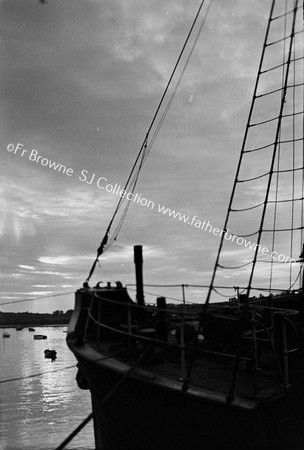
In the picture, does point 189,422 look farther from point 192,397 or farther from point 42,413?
point 42,413

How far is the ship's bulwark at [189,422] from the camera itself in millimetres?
6773

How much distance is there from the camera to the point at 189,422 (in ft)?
23.0

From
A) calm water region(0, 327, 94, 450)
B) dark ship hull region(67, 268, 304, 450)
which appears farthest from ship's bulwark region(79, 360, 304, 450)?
calm water region(0, 327, 94, 450)

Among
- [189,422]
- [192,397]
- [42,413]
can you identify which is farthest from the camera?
[42,413]

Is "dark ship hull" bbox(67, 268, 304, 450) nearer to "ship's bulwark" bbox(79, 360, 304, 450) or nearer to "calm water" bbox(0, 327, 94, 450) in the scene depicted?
"ship's bulwark" bbox(79, 360, 304, 450)

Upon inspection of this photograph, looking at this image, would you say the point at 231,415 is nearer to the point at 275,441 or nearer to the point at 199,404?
the point at 199,404

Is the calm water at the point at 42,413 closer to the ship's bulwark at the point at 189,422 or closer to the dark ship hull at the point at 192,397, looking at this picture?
the dark ship hull at the point at 192,397

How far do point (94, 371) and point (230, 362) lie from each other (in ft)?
10.4

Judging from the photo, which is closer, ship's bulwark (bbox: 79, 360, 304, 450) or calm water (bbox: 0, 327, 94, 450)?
ship's bulwark (bbox: 79, 360, 304, 450)

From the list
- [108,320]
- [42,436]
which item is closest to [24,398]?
[42,436]

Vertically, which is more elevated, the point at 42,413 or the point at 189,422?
the point at 189,422

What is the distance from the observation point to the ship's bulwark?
22.2 ft

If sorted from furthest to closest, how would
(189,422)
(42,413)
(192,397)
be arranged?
(42,413)
(189,422)
(192,397)

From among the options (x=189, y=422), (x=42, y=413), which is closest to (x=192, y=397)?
(x=189, y=422)
